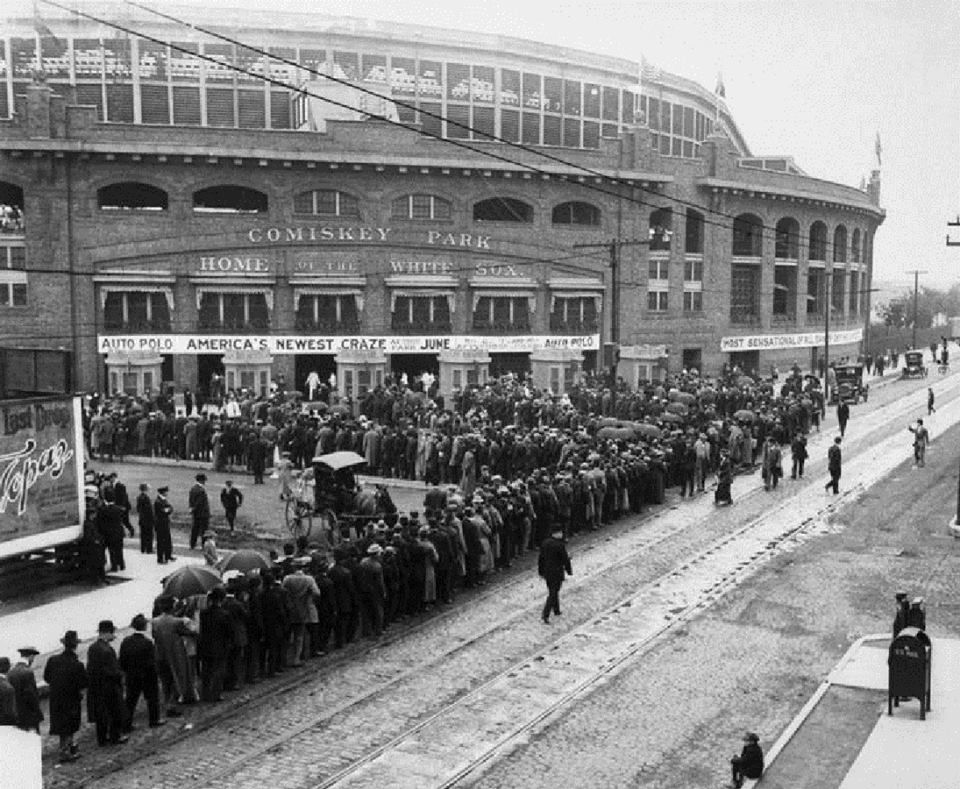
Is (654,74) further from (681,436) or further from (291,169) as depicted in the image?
(681,436)

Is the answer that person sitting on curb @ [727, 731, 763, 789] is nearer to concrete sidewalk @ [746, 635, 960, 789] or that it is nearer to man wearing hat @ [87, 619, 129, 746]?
concrete sidewalk @ [746, 635, 960, 789]

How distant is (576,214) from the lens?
54906 mm

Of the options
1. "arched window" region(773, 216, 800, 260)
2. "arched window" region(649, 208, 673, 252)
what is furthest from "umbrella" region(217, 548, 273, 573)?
"arched window" region(773, 216, 800, 260)

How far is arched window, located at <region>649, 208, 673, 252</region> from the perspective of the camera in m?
58.6

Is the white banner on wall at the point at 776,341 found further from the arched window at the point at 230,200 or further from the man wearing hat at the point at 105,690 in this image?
the man wearing hat at the point at 105,690

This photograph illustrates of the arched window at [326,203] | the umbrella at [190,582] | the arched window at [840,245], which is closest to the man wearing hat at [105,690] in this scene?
the umbrella at [190,582]

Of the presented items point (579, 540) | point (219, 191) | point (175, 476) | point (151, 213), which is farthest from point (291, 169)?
point (579, 540)

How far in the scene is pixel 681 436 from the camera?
30.3m

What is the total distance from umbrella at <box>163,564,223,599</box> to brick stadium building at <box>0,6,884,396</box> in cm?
2474

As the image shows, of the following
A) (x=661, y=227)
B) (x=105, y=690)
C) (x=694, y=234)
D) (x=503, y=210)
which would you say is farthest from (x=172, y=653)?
(x=694, y=234)

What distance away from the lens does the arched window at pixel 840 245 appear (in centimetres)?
7331

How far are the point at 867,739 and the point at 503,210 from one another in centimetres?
4210

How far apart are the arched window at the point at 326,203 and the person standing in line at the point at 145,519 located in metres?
28.6

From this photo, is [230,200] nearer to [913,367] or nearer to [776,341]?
[776,341]
